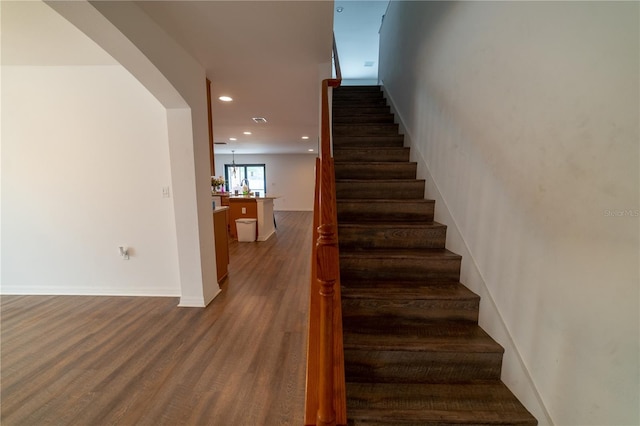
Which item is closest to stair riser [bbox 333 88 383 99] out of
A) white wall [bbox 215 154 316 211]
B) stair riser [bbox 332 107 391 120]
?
stair riser [bbox 332 107 391 120]

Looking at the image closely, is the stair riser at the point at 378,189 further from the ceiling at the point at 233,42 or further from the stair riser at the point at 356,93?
the stair riser at the point at 356,93

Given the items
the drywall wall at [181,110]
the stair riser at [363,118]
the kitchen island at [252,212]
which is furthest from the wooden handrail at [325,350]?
the kitchen island at [252,212]

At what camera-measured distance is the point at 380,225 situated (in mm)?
1947

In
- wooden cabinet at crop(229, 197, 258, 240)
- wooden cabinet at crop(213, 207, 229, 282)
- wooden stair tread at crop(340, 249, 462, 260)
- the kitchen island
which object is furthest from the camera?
wooden cabinet at crop(229, 197, 258, 240)

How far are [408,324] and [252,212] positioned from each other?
16.0 ft

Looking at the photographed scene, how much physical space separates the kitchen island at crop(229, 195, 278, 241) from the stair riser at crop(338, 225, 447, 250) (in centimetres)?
401

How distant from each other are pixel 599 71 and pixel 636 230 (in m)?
0.57

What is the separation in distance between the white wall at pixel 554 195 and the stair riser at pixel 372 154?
896mm

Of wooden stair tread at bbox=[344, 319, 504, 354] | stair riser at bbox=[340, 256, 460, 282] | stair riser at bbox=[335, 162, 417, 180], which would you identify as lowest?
wooden stair tread at bbox=[344, 319, 504, 354]

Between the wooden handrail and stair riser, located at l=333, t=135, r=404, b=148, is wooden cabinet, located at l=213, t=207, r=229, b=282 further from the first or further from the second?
the wooden handrail

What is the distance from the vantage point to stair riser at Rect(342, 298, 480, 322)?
1544 millimetres

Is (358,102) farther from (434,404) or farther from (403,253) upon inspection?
(434,404)

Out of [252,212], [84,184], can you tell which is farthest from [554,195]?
[252,212]

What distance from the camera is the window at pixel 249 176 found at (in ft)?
36.2
